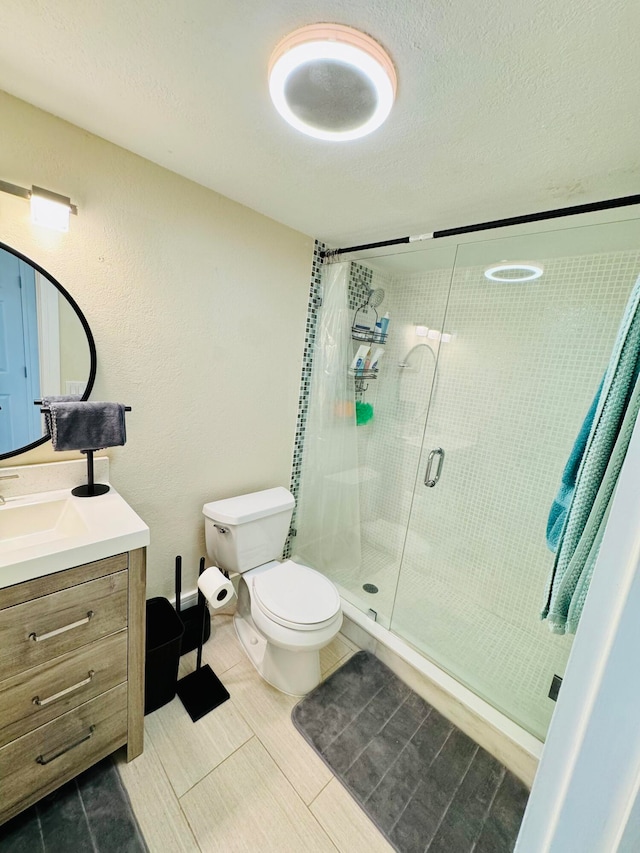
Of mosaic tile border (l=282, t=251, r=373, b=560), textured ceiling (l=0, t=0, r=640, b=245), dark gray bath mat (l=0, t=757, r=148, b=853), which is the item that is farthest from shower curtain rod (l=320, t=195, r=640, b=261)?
dark gray bath mat (l=0, t=757, r=148, b=853)

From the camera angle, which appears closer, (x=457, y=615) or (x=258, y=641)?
(x=258, y=641)

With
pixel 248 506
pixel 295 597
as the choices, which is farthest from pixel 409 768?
pixel 248 506

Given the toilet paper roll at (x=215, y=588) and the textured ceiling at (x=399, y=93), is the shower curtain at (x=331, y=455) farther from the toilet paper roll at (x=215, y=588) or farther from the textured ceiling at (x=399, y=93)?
the toilet paper roll at (x=215, y=588)

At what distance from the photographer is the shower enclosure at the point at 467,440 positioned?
1703 mm

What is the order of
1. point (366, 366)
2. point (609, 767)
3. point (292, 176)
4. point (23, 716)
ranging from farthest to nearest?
point (366, 366)
point (292, 176)
point (23, 716)
point (609, 767)

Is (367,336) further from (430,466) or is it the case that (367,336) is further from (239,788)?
(239,788)

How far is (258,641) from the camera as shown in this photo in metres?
1.68

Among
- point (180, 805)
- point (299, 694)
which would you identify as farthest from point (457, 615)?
point (180, 805)

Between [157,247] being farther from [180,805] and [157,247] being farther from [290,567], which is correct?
[180,805]

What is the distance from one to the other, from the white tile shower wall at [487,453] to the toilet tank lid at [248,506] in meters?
0.78

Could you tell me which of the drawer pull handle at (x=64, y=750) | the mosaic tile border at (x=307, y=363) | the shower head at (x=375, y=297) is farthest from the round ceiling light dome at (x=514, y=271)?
the drawer pull handle at (x=64, y=750)

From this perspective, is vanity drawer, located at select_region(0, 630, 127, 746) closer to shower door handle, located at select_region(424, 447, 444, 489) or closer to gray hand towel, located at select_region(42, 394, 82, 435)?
gray hand towel, located at select_region(42, 394, 82, 435)

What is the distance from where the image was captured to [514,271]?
184 cm

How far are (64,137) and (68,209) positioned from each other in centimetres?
25
